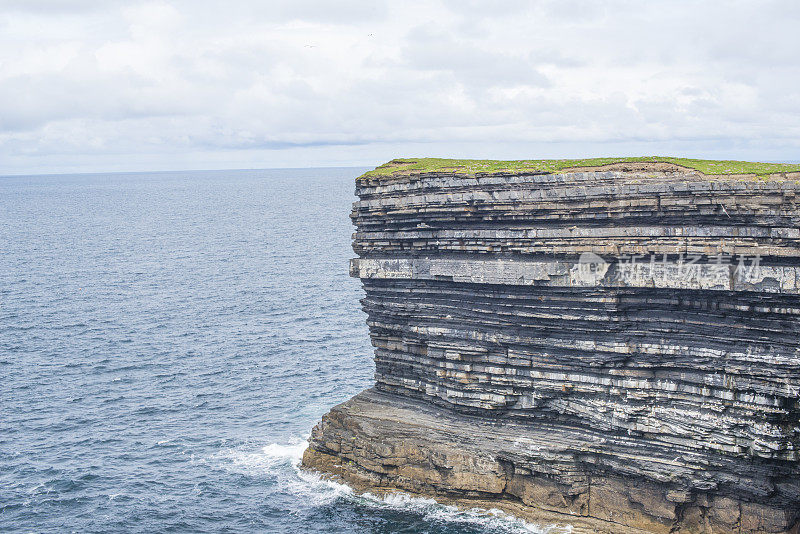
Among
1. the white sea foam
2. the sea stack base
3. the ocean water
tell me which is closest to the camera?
the sea stack base

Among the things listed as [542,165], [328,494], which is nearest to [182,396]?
[328,494]

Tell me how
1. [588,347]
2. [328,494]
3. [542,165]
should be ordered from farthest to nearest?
1. [328,494]
2. [542,165]
3. [588,347]

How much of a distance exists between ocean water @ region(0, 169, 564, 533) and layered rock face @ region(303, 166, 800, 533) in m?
3.91

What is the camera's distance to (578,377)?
4566 cm

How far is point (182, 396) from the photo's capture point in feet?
219

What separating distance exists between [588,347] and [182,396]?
36.0 m

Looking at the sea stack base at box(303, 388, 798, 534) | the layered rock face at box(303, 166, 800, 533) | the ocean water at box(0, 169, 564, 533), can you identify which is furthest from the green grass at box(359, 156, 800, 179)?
the ocean water at box(0, 169, 564, 533)

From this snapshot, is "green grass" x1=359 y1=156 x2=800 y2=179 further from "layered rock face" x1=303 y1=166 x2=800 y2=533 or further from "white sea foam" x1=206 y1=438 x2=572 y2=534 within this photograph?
"white sea foam" x1=206 y1=438 x2=572 y2=534

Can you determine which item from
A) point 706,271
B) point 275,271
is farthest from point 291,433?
point 275,271

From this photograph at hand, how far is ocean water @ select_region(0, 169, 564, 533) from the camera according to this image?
49.1 meters

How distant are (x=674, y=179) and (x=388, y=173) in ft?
57.8

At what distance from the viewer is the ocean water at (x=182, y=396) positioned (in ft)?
161

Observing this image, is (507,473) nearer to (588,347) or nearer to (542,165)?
(588,347)

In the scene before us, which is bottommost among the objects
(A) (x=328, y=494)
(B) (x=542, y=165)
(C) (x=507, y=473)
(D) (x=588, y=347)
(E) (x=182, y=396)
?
(A) (x=328, y=494)
